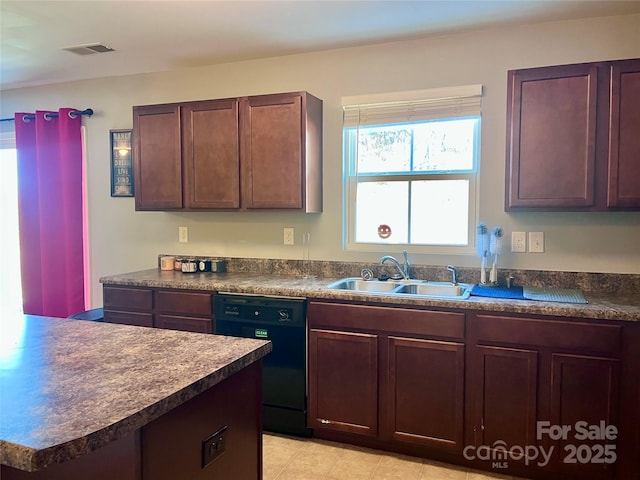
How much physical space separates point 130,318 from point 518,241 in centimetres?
254

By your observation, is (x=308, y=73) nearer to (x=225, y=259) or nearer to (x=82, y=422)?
(x=225, y=259)

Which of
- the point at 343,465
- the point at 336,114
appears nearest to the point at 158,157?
the point at 336,114

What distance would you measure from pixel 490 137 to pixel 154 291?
2.34m

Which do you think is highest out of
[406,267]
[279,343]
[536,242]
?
[536,242]

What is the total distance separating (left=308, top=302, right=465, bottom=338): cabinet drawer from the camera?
7.92 feet

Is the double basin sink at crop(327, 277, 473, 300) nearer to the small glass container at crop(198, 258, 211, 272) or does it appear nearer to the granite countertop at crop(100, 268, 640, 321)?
the granite countertop at crop(100, 268, 640, 321)

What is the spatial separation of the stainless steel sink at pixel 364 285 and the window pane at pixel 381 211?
0.33 meters

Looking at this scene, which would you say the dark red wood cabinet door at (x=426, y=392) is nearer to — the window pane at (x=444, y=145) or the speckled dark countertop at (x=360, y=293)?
the speckled dark countertop at (x=360, y=293)

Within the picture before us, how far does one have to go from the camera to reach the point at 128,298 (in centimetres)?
317

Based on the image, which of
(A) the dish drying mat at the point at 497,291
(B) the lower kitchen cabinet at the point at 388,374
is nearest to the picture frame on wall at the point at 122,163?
(B) the lower kitchen cabinet at the point at 388,374

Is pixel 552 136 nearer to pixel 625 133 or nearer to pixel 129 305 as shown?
pixel 625 133

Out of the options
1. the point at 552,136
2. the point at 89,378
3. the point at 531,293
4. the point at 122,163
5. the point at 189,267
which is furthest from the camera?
the point at 122,163

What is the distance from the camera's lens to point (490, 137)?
2883 mm

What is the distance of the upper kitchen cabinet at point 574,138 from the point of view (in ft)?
7.66
